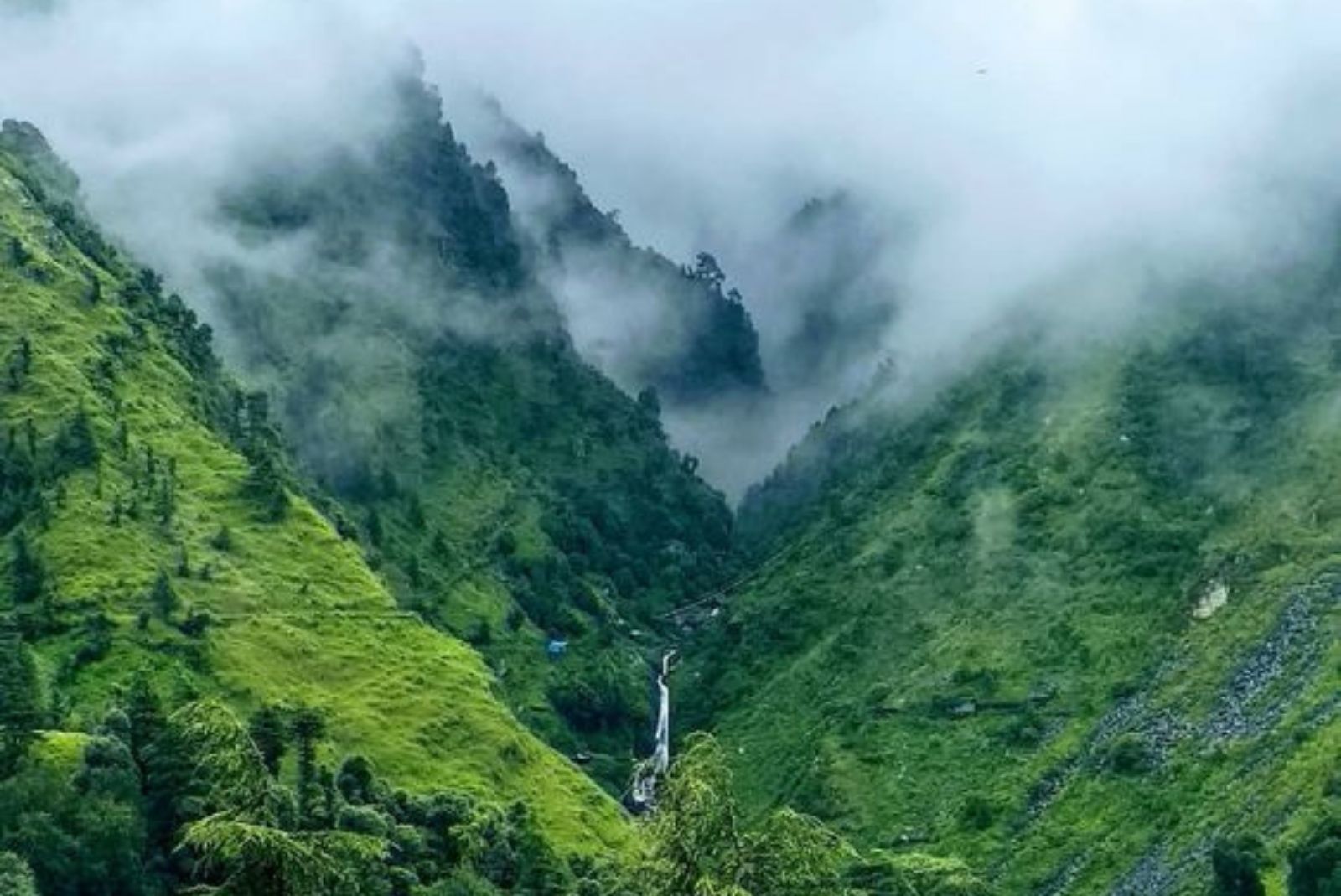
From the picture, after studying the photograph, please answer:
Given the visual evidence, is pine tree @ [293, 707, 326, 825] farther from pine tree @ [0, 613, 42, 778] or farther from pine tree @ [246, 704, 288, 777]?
pine tree @ [0, 613, 42, 778]

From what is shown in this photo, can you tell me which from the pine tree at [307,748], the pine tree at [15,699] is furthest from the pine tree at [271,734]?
the pine tree at [15,699]

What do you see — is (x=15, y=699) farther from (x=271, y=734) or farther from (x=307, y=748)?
(x=271, y=734)

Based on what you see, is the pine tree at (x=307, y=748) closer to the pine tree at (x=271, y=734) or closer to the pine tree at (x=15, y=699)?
the pine tree at (x=271, y=734)

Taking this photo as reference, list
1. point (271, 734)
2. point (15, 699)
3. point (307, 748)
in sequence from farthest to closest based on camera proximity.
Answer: point (307, 748) < point (15, 699) < point (271, 734)

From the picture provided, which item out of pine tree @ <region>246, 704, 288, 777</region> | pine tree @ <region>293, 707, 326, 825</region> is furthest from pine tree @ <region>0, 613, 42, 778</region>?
pine tree @ <region>293, 707, 326, 825</region>

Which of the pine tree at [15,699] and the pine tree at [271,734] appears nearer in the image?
the pine tree at [15,699]

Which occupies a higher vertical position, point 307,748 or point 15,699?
point 15,699

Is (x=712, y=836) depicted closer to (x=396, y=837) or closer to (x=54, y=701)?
(x=396, y=837)

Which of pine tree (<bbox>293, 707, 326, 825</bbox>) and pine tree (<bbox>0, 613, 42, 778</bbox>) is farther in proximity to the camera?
pine tree (<bbox>293, 707, 326, 825</bbox>)

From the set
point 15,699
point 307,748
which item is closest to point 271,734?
point 307,748

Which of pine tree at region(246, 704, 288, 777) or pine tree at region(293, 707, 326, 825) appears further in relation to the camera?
pine tree at region(246, 704, 288, 777)

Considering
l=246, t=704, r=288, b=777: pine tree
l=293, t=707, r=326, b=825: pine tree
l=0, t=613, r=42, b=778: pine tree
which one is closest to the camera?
l=0, t=613, r=42, b=778: pine tree

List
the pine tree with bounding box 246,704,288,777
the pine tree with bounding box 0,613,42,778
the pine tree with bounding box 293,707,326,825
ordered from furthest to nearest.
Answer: the pine tree with bounding box 246,704,288,777, the pine tree with bounding box 293,707,326,825, the pine tree with bounding box 0,613,42,778

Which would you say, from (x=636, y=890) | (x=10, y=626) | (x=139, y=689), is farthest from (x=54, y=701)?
(x=636, y=890)
